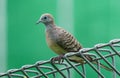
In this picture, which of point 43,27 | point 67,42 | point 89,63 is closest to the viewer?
point 89,63

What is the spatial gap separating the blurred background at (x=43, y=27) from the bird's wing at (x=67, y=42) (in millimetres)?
1469

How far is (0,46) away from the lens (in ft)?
10.4

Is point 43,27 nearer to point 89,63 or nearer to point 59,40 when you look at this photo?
point 59,40

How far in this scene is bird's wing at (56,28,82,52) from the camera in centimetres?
123

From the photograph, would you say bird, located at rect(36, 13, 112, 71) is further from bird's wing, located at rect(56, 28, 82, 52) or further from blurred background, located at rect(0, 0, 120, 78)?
blurred background, located at rect(0, 0, 120, 78)

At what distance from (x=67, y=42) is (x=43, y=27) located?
5.64 feet

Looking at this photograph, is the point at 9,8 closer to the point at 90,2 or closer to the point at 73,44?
the point at 90,2

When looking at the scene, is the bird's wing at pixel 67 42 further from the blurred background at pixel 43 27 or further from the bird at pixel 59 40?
the blurred background at pixel 43 27

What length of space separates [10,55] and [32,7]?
303 mm

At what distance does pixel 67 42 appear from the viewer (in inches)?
51.1

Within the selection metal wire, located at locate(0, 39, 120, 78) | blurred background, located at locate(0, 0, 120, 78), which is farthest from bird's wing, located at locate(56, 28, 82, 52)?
blurred background, located at locate(0, 0, 120, 78)

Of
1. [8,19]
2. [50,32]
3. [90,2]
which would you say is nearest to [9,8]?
[8,19]

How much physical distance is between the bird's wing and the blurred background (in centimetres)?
147

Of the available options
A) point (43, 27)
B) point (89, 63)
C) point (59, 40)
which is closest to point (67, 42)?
point (59, 40)
